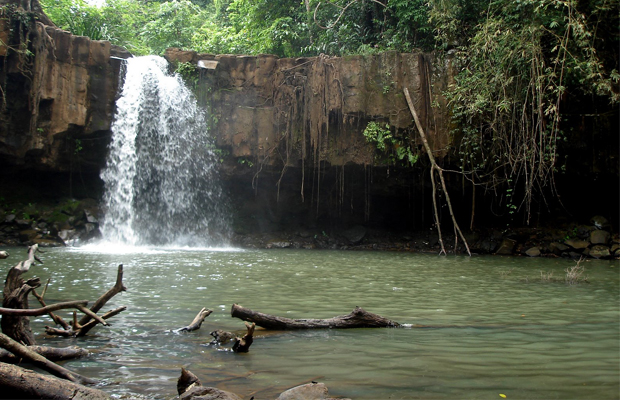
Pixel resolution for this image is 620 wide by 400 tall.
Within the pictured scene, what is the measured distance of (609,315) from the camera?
16.1 ft

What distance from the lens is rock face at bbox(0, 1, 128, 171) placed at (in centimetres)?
1388

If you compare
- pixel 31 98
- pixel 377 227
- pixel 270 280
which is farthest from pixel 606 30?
pixel 31 98

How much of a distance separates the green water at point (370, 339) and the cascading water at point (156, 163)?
770 cm

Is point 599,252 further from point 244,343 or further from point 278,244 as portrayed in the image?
point 244,343

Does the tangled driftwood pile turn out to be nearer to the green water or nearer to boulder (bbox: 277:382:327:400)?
boulder (bbox: 277:382:327:400)

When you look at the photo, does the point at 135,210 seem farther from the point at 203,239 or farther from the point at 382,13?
the point at 382,13

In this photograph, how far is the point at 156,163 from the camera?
15594mm

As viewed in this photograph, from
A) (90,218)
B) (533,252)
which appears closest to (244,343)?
(533,252)

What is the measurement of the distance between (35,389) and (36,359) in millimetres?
211

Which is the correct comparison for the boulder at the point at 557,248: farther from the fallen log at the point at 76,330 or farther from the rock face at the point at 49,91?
the rock face at the point at 49,91

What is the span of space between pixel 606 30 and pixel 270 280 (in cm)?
1057

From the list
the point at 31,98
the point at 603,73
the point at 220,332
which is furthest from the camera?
the point at 31,98

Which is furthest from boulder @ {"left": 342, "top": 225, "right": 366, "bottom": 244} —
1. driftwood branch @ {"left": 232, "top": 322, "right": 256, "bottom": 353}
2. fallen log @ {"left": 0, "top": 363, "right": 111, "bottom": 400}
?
fallen log @ {"left": 0, "top": 363, "right": 111, "bottom": 400}

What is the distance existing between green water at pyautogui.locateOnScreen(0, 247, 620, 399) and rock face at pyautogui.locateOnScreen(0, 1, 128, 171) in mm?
8231
